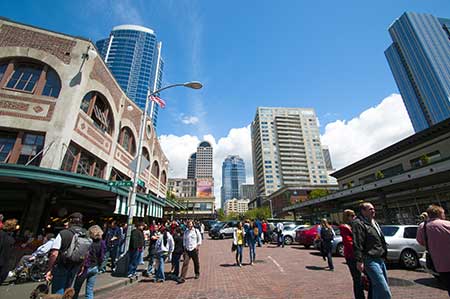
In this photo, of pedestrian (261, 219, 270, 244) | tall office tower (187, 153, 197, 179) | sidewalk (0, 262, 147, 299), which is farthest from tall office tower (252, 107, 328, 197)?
sidewalk (0, 262, 147, 299)

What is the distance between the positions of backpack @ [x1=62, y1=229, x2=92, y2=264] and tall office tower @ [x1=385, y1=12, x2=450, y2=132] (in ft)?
446

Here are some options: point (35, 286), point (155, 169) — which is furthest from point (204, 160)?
point (35, 286)

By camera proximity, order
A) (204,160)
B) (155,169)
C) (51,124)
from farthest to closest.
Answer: (204,160) < (155,169) < (51,124)

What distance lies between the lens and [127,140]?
821 inches

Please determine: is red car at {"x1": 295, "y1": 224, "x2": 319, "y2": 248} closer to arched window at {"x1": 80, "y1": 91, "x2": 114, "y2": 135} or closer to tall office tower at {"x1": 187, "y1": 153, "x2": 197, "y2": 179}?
arched window at {"x1": 80, "y1": 91, "x2": 114, "y2": 135}

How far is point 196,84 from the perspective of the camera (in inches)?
418

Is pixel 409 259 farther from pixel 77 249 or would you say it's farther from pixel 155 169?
pixel 155 169

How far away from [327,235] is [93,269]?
829cm

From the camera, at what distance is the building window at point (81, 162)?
12.4 meters

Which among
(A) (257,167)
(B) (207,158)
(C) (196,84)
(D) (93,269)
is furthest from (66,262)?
(B) (207,158)

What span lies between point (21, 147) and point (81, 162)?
3.07 meters

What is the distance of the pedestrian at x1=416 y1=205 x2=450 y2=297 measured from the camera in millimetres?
3340

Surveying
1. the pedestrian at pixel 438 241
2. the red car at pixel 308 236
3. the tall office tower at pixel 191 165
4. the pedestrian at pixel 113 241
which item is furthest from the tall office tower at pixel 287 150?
the pedestrian at pixel 438 241

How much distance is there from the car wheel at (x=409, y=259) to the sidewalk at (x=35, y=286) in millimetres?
10598
